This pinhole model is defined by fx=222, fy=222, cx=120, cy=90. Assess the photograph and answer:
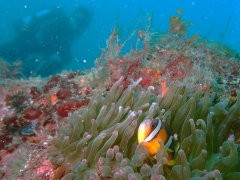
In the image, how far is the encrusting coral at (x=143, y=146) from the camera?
183cm

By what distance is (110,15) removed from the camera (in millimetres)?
77500

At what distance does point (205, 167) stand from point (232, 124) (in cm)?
75

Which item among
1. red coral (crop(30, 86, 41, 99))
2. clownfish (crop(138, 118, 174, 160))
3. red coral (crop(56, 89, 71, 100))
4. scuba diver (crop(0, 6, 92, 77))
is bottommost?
clownfish (crop(138, 118, 174, 160))

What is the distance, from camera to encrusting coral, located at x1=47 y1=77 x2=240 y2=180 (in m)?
1.83

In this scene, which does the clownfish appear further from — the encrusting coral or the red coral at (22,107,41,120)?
the red coral at (22,107,41,120)

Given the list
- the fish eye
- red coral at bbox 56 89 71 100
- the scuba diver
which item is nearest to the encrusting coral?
the fish eye

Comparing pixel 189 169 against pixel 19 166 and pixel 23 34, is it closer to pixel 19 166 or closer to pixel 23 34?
pixel 19 166

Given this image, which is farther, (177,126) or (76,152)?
(177,126)

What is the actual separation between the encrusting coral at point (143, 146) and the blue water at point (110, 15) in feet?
149

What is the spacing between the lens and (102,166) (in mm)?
1931

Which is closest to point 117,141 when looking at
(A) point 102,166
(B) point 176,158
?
(A) point 102,166

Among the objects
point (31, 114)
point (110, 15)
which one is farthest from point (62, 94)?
point (110, 15)

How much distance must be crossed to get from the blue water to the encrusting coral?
149ft

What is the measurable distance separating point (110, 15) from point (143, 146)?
80.2m
